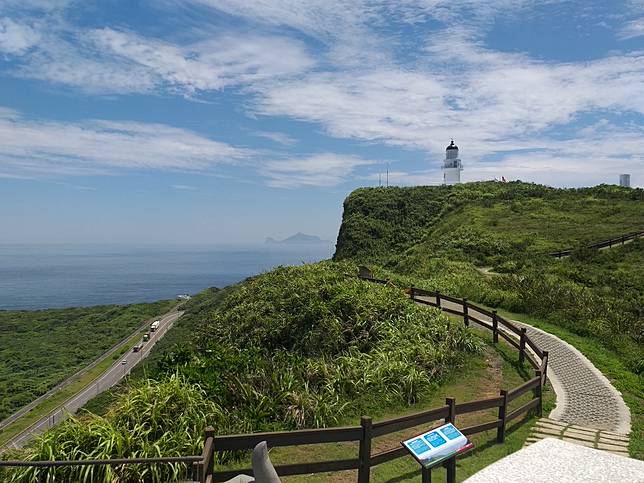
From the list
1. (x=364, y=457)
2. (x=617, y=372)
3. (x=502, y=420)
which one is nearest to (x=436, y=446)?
(x=364, y=457)

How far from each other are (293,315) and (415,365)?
18.3 feet

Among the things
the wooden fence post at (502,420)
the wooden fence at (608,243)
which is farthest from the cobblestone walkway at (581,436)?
the wooden fence at (608,243)

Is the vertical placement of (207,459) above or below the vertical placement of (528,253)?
below

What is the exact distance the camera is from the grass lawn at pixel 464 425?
717 centimetres

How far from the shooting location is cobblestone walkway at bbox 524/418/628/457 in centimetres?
813

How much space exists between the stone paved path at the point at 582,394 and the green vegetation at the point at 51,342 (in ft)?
197

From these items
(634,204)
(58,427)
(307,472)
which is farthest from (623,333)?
(634,204)

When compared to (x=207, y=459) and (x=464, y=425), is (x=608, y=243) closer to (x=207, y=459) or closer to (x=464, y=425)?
(x=464, y=425)

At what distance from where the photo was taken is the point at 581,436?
28.0ft

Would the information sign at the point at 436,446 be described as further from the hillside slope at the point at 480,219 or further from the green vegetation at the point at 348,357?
the hillside slope at the point at 480,219

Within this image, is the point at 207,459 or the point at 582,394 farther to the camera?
the point at 582,394

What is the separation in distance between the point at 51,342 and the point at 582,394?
9788 cm

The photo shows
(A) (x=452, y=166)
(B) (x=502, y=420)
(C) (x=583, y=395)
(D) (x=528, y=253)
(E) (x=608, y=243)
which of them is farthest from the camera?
(A) (x=452, y=166)

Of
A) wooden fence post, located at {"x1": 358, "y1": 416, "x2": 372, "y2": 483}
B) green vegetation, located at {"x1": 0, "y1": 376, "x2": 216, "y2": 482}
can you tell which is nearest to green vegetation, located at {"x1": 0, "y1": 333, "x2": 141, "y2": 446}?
green vegetation, located at {"x1": 0, "y1": 376, "x2": 216, "y2": 482}
